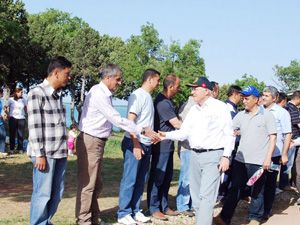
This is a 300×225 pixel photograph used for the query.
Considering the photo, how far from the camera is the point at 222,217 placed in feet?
22.8

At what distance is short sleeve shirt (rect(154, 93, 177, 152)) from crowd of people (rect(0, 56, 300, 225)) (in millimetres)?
15

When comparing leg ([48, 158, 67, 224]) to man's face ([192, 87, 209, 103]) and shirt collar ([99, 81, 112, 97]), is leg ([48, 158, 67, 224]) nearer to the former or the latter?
shirt collar ([99, 81, 112, 97])

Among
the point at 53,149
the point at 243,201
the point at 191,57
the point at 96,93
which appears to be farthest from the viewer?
the point at 191,57

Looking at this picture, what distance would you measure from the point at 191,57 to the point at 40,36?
19.3m

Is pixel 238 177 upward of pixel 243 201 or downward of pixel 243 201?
upward

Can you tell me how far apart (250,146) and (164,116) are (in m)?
1.39

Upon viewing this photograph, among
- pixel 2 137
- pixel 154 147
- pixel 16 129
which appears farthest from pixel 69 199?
pixel 16 129

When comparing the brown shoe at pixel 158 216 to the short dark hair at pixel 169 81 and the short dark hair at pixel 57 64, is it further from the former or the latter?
the short dark hair at pixel 57 64

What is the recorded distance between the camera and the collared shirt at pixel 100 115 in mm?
5578

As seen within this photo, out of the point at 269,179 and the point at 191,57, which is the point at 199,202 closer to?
the point at 269,179

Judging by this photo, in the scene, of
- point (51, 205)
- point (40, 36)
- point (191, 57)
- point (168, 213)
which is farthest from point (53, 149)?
point (191, 57)

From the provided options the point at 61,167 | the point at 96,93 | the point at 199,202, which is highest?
the point at 96,93

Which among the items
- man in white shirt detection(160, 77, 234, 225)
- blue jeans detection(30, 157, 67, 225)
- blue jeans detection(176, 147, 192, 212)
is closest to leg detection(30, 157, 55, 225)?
blue jeans detection(30, 157, 67, 225)

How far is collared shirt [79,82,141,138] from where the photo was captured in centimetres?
558
